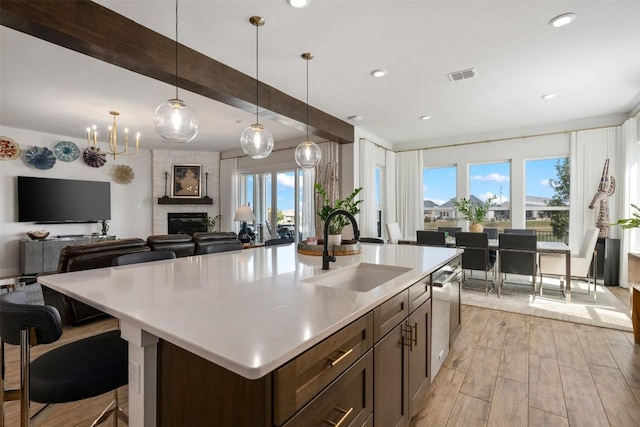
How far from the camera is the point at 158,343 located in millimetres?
1067

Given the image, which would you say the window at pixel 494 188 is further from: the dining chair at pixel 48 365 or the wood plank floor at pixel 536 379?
the dining chair at pixel 48 365

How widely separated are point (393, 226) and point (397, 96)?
2383 mm

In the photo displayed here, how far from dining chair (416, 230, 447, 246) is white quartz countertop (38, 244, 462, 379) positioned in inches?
115

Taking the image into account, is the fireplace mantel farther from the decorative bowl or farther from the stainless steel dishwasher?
the stainless steel dishwasher

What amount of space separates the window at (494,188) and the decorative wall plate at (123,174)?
751 cm

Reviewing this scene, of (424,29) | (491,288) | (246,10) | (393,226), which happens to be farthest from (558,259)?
(246,10)

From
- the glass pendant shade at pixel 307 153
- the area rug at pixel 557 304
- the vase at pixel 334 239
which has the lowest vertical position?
the area rug at pixel 557 304

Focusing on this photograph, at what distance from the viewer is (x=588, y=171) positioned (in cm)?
512

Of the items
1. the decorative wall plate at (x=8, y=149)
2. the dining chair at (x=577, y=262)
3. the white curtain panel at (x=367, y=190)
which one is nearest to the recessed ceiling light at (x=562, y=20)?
the dining chair at (x=577, y=262)

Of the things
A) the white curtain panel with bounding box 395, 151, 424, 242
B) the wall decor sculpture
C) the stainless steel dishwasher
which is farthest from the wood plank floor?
the white curtain panel with bounding box 395, 151, 424, 242

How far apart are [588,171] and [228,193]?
23.8ft

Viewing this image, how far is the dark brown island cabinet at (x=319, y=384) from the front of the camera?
2.67 ft

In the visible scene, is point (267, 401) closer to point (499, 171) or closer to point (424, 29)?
point (424, 29)

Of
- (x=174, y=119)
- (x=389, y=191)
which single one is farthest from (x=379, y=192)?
(x=174, y=119)
